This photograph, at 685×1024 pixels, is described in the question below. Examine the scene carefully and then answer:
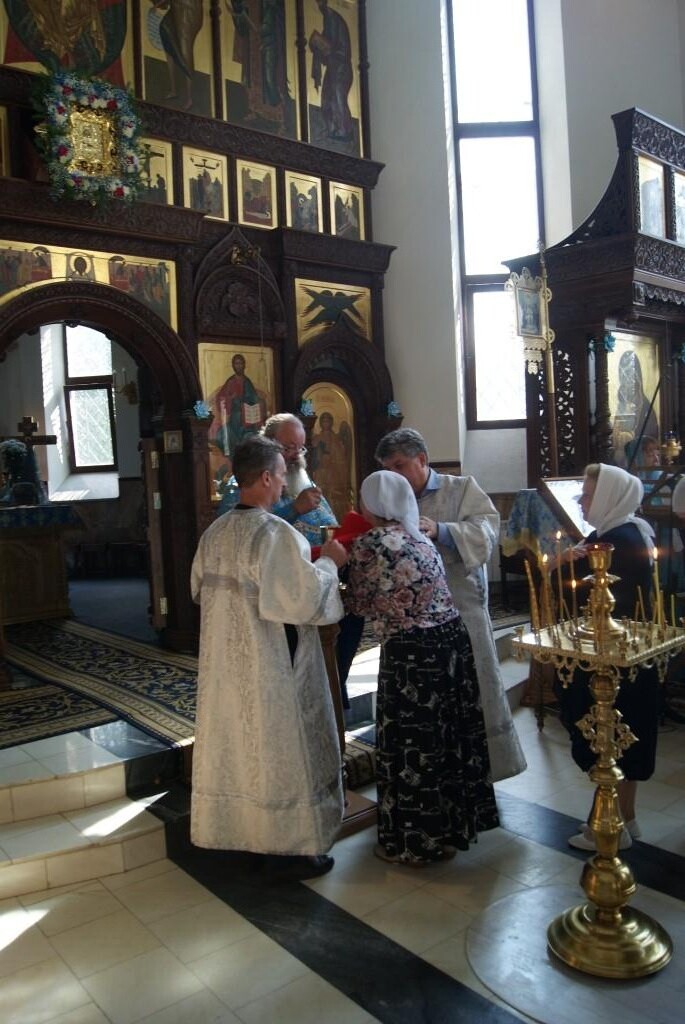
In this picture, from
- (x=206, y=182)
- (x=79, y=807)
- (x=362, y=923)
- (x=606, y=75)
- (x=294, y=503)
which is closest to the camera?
(x=362, y=923)

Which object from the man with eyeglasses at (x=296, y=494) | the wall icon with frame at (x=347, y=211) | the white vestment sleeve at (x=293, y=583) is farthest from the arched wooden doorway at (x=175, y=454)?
the white vestment sleeve at (x=293, y=583)

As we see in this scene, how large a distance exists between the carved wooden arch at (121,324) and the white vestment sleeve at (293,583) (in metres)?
4.20

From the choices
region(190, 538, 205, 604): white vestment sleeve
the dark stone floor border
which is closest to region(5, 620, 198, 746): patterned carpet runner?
the dark stone floor border

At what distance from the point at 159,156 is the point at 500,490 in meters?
5.13

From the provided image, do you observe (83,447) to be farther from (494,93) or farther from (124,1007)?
(124,1007)

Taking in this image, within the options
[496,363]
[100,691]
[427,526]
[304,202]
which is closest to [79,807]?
[100,691]

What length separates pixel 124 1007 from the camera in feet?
9.64

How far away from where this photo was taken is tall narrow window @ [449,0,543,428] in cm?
1002

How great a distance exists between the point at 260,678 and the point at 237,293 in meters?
5.37

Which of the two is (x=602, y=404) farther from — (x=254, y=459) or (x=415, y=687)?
(x=254, y=459)

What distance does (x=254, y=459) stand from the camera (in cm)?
341

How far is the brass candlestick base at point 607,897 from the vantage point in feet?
9.63

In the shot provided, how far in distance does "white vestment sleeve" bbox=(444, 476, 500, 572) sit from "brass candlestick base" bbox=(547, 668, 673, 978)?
1.06 m

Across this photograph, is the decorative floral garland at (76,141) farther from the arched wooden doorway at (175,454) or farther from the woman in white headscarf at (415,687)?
the woman in white headscarf at (415,687)
